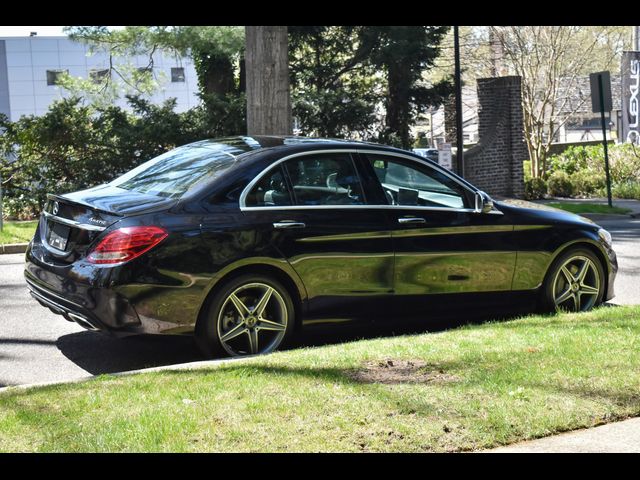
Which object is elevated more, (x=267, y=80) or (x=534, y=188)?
(x=267, y=80)

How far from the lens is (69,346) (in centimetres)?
778

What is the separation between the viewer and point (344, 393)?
18.0ft

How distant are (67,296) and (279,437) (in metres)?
2.77

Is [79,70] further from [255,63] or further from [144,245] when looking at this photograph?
[144,245]

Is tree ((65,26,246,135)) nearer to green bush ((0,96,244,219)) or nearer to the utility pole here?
green bush ((0,96,244,219))

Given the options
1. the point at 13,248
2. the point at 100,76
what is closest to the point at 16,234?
the point at 13,248

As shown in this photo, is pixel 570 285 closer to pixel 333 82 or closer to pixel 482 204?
pixel 482 204

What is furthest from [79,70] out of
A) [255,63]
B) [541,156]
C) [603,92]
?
[255,63]

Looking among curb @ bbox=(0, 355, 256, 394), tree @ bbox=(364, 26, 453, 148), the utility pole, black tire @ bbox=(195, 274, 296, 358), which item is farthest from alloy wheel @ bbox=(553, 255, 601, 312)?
tree @ bbox=(364, 26, 453, 148)

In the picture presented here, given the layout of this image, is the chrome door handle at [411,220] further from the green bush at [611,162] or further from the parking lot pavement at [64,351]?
A: the green bush at [611,162]

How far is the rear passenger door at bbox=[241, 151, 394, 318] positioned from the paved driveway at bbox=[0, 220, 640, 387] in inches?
15.0

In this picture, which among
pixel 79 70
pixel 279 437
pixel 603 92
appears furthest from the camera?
pixel 79 70

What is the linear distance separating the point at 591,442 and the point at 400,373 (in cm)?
149

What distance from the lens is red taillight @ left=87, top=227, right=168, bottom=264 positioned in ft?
21.8
